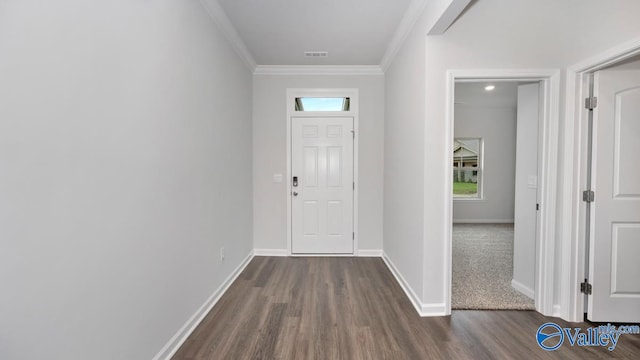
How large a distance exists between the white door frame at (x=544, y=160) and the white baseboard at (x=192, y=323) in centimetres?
208

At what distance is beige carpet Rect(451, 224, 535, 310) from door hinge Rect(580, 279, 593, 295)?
0.40 meters

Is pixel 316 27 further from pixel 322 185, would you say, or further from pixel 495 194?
pixel 495 194

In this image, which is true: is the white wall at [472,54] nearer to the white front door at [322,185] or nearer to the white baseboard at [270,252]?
the white front door at [322,185]

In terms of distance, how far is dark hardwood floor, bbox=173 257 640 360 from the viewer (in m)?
1.91

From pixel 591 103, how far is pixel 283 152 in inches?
129

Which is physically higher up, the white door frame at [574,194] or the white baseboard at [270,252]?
the white door frame at [574,194]

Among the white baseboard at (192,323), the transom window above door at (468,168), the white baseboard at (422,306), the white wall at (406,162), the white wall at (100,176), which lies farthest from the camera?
the transom window above door at (468,168)

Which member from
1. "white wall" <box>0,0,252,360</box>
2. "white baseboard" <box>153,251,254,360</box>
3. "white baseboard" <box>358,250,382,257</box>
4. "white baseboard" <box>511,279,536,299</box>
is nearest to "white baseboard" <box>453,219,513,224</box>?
"white baseboard" <box>358,250,382,257</box>

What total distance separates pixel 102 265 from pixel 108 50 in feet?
3.38

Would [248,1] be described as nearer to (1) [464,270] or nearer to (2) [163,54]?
(2) [163,54]

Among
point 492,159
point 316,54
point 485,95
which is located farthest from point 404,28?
point 492,159

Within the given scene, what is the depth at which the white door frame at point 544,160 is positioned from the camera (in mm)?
2344

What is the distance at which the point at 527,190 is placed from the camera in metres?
2.75

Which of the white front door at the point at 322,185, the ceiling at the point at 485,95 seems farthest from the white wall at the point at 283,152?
the ceiling at the point at 485,95
